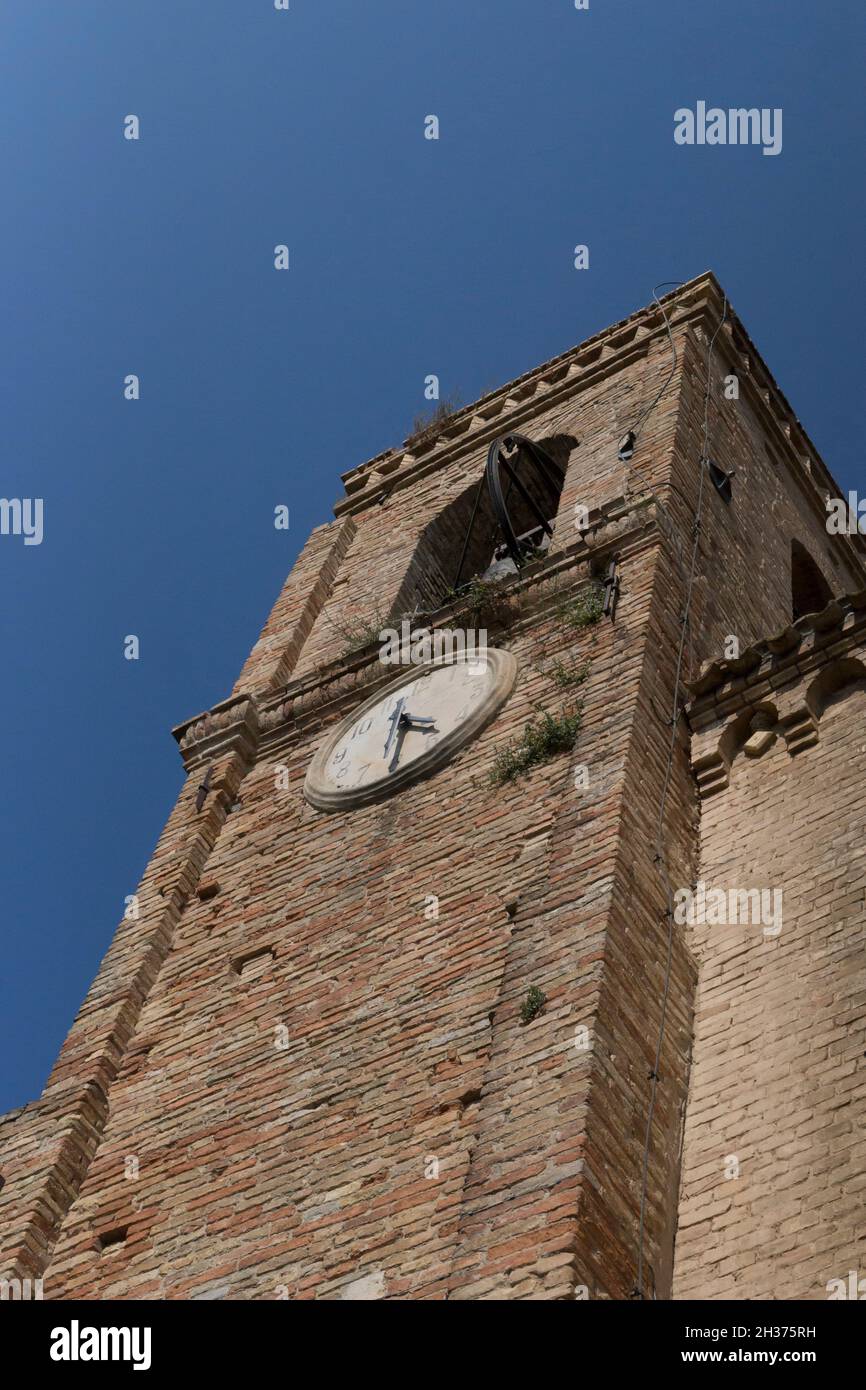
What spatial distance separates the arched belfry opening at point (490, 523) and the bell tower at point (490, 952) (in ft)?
0.75

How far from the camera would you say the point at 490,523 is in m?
16.5

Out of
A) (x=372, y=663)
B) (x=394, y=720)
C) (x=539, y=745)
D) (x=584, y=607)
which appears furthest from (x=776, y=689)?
(x=372, y=663)

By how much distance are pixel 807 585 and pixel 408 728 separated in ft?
19.7

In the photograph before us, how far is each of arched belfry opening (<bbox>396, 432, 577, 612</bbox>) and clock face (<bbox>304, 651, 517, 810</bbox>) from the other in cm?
253

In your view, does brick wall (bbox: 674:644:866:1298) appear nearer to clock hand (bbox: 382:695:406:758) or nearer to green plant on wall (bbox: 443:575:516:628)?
clock hand (bbox: 382:695:406:758)

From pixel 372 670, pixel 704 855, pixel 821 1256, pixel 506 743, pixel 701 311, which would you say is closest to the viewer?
pixel 821 1256

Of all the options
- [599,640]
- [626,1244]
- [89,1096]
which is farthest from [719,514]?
[626,1244]

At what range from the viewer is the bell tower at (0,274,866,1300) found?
7520 millimetres

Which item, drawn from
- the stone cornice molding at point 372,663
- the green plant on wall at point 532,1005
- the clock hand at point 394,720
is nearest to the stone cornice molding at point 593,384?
the stone cornice molding at point 372,663

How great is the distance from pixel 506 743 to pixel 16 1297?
4.21m

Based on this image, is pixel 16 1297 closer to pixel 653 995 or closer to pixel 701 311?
pixel 653 995

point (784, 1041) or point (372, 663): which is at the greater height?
point (372, 663)

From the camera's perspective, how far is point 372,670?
12.9 metres

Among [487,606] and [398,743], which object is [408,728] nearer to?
[398,743]
